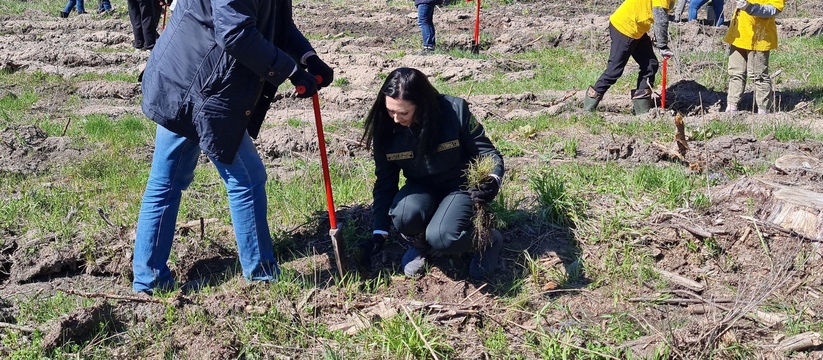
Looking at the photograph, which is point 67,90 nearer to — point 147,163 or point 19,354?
point 147,163

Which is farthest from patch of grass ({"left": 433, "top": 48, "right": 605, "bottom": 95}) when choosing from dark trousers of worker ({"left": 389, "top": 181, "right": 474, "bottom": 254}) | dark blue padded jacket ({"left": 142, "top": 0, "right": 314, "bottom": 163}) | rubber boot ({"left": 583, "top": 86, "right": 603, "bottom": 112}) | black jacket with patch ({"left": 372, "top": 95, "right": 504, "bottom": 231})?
dark blue padded jacket ({"left": 142, "top": 0, "right": 314, "bottom": 163})

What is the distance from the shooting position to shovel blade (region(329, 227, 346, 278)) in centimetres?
404

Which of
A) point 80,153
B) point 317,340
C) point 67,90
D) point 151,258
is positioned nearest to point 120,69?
point 67,90

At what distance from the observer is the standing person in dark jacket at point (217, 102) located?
3.48 m

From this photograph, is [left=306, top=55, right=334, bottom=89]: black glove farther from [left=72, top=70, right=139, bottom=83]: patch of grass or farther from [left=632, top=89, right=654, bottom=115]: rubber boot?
[left=72, top=70, right=139, bottom=83]: patch of grass

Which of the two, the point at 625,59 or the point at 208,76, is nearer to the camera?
the point at 208,76

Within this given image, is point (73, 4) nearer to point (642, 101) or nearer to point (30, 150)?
point (30, 150)

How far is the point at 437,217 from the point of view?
4.02 m

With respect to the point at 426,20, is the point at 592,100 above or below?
below

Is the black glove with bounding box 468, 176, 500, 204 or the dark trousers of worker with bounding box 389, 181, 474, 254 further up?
the black glove with bounding box 468, 176, 500, 204

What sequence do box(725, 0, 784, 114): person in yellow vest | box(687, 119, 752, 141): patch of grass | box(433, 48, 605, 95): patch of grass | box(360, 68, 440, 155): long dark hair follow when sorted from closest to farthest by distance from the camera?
box(360, 68, 440, 155): long dark hair → box(687, 119, 752, 141): patch of grass → box(725, 0, 784, 114): person in yellow vest → box(433, 48, 605, 95): patch of grass

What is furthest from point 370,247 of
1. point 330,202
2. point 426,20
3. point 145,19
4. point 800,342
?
point 145,19

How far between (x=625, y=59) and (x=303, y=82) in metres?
4.81

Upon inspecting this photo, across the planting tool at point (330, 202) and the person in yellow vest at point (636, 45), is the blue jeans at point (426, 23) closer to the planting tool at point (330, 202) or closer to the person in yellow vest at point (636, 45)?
the person in yellow vest at point (636, 45)
